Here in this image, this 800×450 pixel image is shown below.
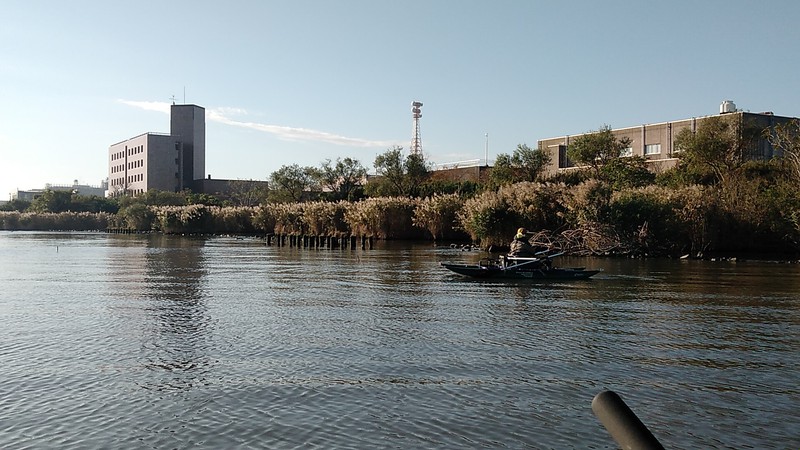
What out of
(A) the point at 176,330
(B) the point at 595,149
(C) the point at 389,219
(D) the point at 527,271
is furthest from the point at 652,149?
(A) the point at 176,330

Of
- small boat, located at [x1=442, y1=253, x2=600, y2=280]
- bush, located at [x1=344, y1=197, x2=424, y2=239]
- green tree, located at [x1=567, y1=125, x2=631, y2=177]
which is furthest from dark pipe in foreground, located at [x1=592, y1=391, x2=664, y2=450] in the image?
green tree, located at [x1=567, y1=125, x2=631, y2=177]

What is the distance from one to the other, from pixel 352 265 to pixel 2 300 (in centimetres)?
1899

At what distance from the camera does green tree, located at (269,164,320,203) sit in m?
101

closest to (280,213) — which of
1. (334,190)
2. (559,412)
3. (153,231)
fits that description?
(334,190)

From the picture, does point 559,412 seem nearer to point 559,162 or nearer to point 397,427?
point 397,427

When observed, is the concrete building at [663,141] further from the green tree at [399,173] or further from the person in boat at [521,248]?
the person in boat at [521,248]

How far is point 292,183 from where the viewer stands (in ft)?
334

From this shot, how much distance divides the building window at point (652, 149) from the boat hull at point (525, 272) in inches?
2454

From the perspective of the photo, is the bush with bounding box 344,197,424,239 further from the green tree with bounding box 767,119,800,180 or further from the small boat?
the small boat

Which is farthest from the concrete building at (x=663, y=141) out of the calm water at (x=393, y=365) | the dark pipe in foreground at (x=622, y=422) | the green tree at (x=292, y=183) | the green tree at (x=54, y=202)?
the green tree at (x=54, y=202)

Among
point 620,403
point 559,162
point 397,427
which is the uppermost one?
point 559,162

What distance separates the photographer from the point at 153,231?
332 feet

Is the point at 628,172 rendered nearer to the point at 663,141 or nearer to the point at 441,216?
the point at 441,216

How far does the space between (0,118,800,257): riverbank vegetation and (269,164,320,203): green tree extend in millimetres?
147
